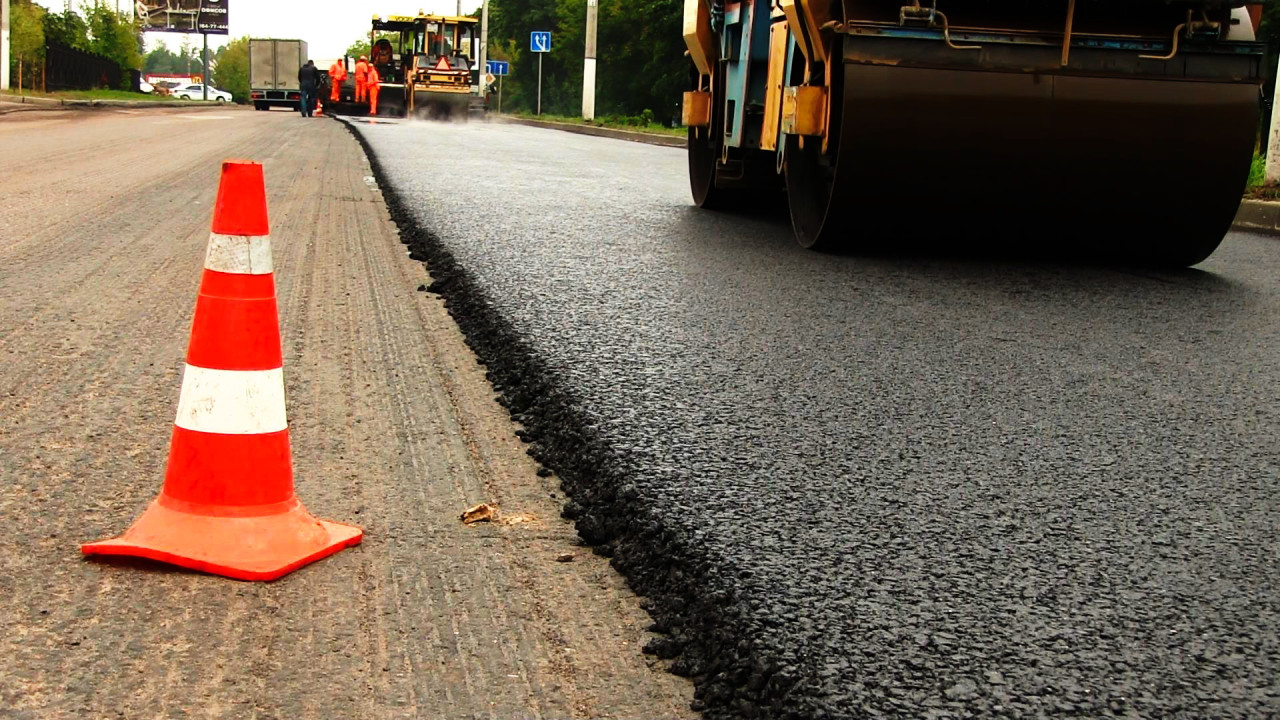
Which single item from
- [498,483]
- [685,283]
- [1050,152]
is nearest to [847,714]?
[498,483]

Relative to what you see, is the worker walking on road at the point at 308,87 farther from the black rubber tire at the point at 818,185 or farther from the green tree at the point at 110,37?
the black rubber tire at the point at 818,185

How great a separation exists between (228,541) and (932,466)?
1.57 metres

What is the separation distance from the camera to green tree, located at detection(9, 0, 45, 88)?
43094 mm

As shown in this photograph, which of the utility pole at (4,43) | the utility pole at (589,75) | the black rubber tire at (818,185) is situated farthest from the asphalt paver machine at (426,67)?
the black rubber tire at (818,185)

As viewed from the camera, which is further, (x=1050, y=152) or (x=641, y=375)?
(x=1050, y=152)

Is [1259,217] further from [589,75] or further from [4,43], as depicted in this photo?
[4,43]

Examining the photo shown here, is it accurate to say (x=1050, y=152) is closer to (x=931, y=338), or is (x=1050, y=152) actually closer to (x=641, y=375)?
(x=931, y=338)

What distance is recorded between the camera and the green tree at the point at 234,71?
427 ft

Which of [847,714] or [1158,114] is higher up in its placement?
[1158,114]

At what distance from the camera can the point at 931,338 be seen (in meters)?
4.98

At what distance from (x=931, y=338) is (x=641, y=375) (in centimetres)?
131

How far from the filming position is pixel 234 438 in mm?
2758

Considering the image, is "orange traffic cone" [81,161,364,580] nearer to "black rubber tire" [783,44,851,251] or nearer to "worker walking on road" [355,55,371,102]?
"black rubber tire" [783,44,851,251]

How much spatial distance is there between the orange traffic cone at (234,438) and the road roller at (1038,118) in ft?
13.4
